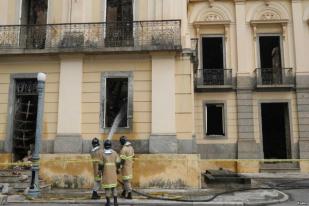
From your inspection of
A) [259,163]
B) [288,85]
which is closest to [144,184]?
[259,163]

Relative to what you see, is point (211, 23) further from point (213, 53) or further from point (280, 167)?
point (280, 167)

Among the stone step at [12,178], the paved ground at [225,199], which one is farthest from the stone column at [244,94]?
the stone step at [12,178]

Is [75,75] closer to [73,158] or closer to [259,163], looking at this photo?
[73,158]

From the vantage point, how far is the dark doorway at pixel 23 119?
14.4m

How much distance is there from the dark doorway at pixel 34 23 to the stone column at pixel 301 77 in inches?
556

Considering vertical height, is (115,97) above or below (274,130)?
above

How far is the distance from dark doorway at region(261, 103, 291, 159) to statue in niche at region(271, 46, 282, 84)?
5.16 ft

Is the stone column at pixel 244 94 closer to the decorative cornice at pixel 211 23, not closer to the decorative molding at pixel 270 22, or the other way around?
the decorative molding at pixel 270 22

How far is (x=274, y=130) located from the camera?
77.6ft

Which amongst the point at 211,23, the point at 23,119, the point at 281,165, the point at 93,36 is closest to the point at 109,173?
the point at 93,36

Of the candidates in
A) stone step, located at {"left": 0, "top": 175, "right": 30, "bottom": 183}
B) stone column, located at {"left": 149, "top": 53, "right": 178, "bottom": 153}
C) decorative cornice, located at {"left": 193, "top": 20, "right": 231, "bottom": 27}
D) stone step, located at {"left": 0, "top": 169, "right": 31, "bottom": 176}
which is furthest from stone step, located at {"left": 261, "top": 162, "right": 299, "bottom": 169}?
stone step, located at {"left": 0, "top": 175, "right": 30, "bottom": 183}

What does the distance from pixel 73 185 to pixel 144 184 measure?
2391 mm

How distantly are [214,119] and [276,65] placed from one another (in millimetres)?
4881

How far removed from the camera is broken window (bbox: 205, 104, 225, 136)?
73.3ft
